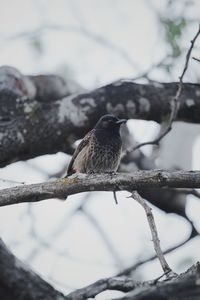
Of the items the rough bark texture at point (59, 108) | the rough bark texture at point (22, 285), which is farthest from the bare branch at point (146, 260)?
the rough bark texture at point (22, 285)

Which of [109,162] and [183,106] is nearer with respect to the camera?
[183,106]

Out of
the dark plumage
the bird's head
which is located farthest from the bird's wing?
the bird's head

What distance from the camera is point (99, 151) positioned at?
636 cm

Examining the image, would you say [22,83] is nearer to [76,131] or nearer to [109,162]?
[76,131]

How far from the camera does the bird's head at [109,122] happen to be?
587 cm

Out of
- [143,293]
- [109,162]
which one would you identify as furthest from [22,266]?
[109,162]

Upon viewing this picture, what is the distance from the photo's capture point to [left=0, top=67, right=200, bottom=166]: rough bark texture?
16.3ft

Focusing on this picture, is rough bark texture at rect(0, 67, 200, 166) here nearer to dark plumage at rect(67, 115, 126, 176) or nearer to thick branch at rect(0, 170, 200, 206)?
dark plumage at rect(67, 115, 126, 176)

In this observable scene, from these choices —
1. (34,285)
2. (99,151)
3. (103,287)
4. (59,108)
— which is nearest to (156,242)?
(103,287)

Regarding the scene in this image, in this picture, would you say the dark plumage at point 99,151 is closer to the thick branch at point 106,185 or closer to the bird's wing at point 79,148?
the bird's wing at point 79,148

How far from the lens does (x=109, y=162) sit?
6.28 meters

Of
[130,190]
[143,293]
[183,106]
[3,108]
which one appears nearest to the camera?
[143,293]

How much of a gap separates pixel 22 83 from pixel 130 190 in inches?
72.0

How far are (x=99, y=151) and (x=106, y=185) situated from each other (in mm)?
2526
